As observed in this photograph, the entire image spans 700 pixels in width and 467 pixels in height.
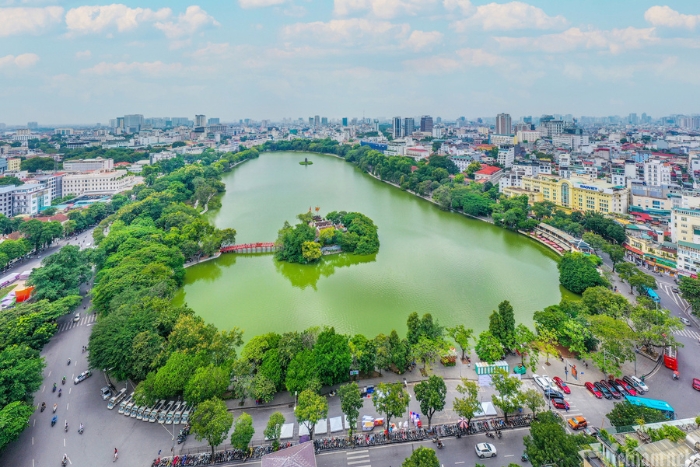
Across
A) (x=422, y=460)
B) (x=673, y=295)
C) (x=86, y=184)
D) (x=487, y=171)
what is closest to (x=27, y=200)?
(x=86, y=184)

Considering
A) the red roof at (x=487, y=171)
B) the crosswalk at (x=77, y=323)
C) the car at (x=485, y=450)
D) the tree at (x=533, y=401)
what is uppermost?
the red roof at (x=487, y=171)

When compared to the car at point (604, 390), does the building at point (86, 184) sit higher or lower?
higher

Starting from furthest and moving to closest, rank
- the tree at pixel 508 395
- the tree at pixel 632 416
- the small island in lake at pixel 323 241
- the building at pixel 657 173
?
the building at pixel 657 173 → the small island in lake at pixel 323 241 → the tree at pixel 508 395 → the tree at pixel 632 416

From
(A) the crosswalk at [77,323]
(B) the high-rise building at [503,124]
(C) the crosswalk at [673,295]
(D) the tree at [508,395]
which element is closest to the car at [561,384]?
(D) the tree at [508,395]

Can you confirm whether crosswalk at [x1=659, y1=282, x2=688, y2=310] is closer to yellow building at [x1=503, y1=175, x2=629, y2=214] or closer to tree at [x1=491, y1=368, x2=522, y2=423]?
tree at [x1=491, y1=368, x2=522, y2=423]

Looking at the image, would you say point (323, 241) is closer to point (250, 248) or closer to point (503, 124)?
point (250, 248)

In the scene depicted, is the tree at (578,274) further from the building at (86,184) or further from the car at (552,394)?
the building at (86,184)

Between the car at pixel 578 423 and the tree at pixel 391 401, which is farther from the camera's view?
the car at pixel 578 423
